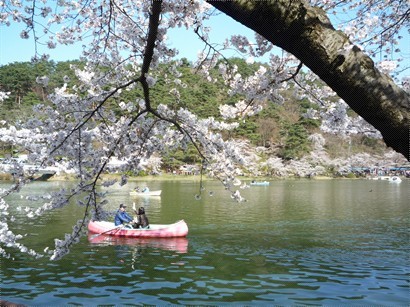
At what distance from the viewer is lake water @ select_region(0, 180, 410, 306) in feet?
24.2

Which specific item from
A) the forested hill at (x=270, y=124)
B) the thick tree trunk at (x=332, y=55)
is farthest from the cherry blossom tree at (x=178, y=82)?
the forested hill at (x=270, y=124)

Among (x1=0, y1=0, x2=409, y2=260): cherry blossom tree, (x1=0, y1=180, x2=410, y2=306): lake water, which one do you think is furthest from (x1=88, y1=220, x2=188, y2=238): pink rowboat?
(x1=0, y1=0, x2=409, y2=260): cherry blossom tree

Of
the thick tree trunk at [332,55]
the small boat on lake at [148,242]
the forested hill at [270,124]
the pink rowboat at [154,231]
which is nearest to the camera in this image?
→ the thick tree trunk at [332,55]

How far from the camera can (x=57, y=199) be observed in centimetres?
496

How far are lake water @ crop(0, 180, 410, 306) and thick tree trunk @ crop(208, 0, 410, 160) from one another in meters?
4.65

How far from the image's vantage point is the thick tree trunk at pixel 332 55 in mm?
1317

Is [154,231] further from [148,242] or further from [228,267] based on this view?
[228,267]

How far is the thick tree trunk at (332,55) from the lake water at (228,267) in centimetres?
465

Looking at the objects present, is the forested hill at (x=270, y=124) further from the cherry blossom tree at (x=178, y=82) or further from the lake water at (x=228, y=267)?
the cherry blossom tree at (x=178, y=82)

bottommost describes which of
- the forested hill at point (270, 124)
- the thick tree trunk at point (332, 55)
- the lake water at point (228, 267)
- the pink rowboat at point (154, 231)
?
the lake water at point (228, 267)

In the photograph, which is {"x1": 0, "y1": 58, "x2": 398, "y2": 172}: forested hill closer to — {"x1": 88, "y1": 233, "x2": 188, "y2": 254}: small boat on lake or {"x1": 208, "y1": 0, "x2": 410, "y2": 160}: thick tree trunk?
{"x1": 88, "y1": 233, "x2": 188, "y2": 254}: small boat on lake

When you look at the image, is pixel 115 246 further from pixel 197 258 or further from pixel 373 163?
pixel 373 163

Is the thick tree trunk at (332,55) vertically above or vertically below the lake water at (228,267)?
above

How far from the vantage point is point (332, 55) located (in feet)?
4.34
